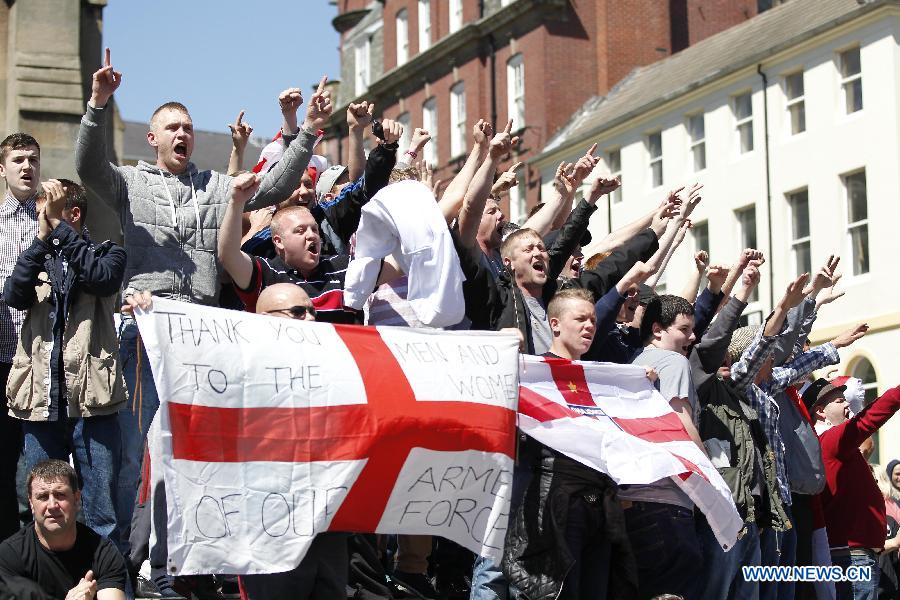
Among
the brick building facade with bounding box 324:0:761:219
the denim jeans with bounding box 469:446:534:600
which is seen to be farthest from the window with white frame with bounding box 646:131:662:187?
the denim jeans with bounding box 469:446:534:600

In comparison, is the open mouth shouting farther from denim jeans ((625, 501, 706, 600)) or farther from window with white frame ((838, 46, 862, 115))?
window with white frame ((838, 46, 862, 115))

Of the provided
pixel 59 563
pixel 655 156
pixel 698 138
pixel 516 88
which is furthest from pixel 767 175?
pixel 59 563

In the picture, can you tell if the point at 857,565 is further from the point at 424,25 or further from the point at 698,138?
the point at 424,25

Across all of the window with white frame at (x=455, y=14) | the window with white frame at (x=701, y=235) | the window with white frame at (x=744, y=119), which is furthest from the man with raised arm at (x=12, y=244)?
the window with white frame at (x=455, y=14)

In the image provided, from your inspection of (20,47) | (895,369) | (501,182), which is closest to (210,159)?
(895,369)

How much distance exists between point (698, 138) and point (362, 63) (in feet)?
73.5

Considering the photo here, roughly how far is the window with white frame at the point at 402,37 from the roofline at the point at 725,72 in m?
11.2

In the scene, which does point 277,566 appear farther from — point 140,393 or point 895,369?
point 895,369

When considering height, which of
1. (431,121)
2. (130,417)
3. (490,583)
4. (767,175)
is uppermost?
(431,121)

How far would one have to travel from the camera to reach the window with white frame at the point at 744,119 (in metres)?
40.9

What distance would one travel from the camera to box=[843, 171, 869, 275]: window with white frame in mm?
35844

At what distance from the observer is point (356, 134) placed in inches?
372

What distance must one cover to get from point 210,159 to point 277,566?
266 ft

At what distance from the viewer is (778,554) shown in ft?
Result: 33.2
